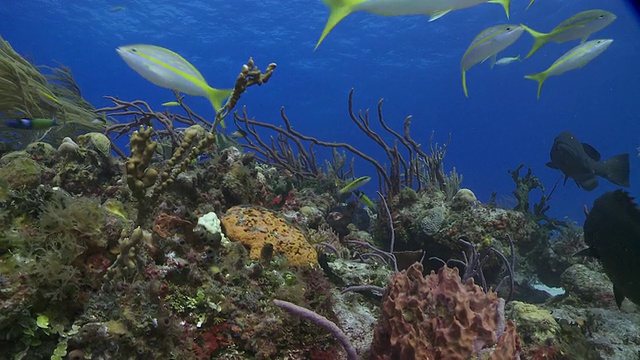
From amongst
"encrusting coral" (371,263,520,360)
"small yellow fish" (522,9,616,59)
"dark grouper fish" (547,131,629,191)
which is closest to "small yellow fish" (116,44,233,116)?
"encrusting coral" (371,263,520,360)

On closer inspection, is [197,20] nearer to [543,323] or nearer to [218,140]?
[218,140]

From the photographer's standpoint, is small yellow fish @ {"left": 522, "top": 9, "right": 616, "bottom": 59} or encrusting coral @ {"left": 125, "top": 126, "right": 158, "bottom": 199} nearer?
encrusting coral @ {"left": 125, "top": 126, "right": 158, "bottom": 199}

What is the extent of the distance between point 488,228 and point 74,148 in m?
5.56

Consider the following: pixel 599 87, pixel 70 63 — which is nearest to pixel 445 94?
pixel 599 87

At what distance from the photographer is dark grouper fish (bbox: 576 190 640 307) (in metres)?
3.42

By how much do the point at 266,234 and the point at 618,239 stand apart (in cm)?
336

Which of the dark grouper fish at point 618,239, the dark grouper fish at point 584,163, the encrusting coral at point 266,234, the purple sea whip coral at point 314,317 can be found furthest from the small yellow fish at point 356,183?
the purple sea whip coral at point 314,317

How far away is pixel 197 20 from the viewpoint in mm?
37625

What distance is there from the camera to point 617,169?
21.8 feet

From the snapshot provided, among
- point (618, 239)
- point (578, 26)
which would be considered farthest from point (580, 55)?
point (618, 239)

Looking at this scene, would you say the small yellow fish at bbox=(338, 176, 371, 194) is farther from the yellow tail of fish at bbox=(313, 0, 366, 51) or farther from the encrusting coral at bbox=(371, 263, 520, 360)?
the encrusting coral at bbox=(371, 263, 520, 360)

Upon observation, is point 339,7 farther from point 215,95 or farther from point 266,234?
point 266,234

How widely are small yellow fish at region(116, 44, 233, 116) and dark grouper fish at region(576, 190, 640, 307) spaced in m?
3.82

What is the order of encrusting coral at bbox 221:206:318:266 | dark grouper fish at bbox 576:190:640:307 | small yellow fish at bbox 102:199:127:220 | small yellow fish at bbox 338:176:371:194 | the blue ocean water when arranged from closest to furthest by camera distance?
small yellow fish at bbox 102:199:127:220
encrusting coral at bbox 221:206:318:266
dark grouper fish at bbox 576:190:640:307
small yellow fish at bbox 338:176:371:194
the blue ocean water
